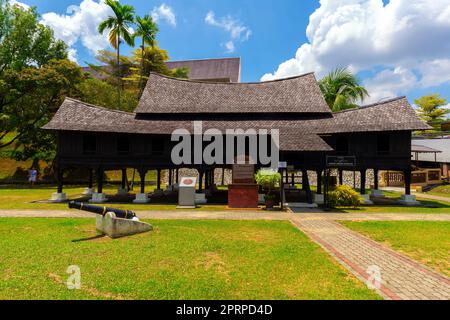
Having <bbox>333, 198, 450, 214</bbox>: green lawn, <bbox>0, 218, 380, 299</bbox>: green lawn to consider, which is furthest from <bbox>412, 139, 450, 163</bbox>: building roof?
<bbox>0, 218, 380, 299</bbox>: green lawn

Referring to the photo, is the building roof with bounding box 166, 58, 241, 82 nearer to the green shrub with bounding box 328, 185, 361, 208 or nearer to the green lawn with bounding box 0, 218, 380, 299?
the green shrub with bounding box 328, 185, 361, 208

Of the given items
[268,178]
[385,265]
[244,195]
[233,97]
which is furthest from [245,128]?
[385,265]

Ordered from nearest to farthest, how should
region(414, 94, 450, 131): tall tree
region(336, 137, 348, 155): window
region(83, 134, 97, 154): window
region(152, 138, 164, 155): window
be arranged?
region(83, 134, 97, 154): window → region(336, 137, 348, 155): window → region(152, 138, 164, 155): window → region(414, 94, 450, 131): tall tree

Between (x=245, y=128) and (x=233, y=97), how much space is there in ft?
17.1

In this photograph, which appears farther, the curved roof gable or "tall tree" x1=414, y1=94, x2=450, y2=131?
"tall tree" x1=414, y1=94, x2=450, y2=131

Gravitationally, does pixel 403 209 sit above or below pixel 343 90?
below

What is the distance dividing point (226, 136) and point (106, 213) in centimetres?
1168

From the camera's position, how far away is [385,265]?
7.24 meters

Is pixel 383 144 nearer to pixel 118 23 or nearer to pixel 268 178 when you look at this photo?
pixel 268 178

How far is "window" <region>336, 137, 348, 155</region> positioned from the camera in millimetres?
20875

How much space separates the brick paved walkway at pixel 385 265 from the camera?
564 centimetres

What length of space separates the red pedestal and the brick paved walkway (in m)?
6.17

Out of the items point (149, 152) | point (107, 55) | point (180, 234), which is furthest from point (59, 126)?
point (107, 55)
